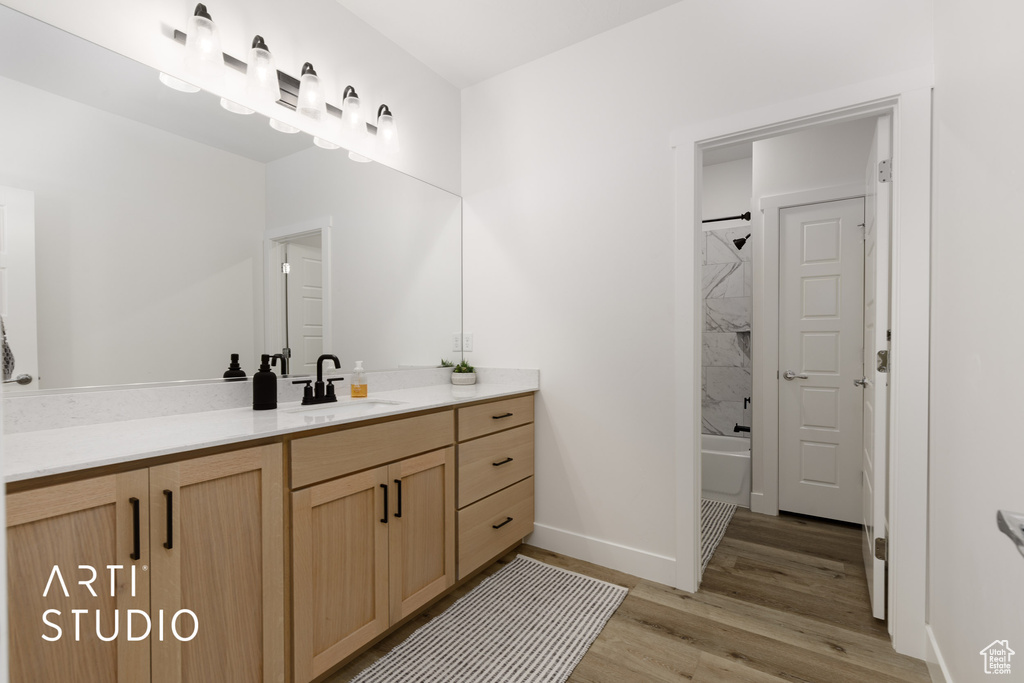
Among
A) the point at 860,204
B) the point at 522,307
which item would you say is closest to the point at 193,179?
the point at 522,307

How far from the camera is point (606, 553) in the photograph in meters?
2.38

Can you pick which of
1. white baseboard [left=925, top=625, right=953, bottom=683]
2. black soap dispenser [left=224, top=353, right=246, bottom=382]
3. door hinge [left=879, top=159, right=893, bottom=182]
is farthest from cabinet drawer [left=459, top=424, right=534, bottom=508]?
door hinge [left=879, top=159, right=893, bottom=182]

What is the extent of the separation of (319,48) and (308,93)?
259 millimetres

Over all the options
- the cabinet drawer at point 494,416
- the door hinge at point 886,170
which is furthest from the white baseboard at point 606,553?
the door hinge at point 886,170

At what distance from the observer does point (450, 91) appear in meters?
2.82

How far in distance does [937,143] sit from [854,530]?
84.0 inches

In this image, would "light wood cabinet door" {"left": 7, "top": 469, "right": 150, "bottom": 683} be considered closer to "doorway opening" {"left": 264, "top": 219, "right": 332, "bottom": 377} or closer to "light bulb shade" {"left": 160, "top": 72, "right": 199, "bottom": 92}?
"doorway opening" {"left": 264, "top": 219, "right": 332, "bottom": 377}

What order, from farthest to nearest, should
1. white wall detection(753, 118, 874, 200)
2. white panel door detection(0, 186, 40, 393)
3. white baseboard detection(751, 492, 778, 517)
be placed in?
white baseboard detection(751, 492, 778, 517), white wall detection(753, 118, 874, 200), white panel door detection(0, 186, 40, 393)

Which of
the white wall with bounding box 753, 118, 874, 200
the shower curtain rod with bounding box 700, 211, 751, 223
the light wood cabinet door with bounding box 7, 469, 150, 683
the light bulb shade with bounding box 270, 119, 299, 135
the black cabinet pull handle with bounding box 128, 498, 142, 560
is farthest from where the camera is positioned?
the shower curtain rod with bounding box 700, 211, 751, 223

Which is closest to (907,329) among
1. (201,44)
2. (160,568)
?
(160,568)

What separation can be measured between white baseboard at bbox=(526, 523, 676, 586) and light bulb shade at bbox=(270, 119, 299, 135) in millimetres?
2170

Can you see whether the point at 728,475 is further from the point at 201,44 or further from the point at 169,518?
the point at 201,44

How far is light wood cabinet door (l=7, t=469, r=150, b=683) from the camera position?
0.99m

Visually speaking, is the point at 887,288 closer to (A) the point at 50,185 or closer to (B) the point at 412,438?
(B) the point at 412,438
